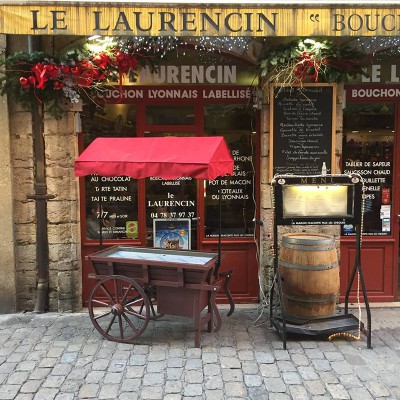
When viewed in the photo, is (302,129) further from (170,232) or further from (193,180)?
(170,232)

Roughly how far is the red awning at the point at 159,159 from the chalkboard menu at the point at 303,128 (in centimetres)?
106

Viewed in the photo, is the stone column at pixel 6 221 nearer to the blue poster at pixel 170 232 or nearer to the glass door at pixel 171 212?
the glass door at pixel 171 212

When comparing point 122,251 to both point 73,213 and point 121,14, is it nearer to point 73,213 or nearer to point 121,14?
point 73,213

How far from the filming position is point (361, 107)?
6.08m

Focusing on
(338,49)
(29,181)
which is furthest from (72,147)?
(338,49)

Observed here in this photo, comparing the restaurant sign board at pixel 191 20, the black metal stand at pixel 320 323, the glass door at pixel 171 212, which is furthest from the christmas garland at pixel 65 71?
the black metal stand at pixel 320 323

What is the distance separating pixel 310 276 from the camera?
194 inches

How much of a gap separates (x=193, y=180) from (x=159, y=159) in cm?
153

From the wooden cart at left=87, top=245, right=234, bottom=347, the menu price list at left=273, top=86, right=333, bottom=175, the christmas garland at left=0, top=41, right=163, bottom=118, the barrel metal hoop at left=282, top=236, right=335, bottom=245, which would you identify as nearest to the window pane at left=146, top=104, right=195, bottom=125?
the christmas garland at left=0, top=41, right=163, bottom=118

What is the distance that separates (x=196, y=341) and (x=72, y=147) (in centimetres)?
276

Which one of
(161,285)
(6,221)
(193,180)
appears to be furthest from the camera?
(193,180)

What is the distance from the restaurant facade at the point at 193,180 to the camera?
18.8ft

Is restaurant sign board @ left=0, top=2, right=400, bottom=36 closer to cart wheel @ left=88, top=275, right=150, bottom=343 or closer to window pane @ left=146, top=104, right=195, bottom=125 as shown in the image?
window pane @ left=146, top=104, right=195, bottom=125

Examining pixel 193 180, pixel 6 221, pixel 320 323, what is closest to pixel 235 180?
pixel 193 180
